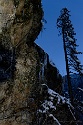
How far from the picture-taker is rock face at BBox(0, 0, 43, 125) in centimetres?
914

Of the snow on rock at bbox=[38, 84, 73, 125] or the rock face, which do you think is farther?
the snow on rock at bbox=[38, 84, 73, 125]

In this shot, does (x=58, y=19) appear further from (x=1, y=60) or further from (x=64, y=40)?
(x=1, y=60)

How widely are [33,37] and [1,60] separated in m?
2.56

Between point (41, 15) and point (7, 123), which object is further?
point (41, 15)

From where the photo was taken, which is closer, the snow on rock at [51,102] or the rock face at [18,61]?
the rock face at [18,61]

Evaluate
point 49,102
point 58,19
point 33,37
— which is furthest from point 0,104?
point 58,19

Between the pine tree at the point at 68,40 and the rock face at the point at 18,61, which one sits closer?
the rock face at the point at 18,61

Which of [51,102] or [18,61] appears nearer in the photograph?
[18,61]

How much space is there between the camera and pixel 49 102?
571 inches

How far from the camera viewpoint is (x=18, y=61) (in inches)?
388

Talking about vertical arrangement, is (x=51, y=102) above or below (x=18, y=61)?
below

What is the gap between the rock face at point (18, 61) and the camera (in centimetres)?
914

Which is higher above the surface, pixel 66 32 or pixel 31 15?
pixel 66 32

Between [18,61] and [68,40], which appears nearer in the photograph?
[18,61]
